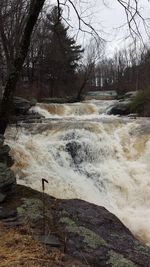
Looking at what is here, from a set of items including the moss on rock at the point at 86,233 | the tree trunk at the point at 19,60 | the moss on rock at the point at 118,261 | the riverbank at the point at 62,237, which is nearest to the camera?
the riverbank at the point at 62,237

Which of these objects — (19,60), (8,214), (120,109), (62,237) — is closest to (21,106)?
(120,109)

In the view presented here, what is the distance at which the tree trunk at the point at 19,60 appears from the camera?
766cm

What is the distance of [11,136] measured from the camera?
1330cm

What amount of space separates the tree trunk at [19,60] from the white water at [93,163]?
7.53ft

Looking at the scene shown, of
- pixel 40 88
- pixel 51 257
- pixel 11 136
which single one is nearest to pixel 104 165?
pixel 11 136

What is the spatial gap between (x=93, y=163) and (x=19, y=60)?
4.87 meters

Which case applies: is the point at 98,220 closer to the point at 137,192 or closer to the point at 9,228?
the point at 9,228

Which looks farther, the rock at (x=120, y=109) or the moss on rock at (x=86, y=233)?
the rock at (x=120, y=109)

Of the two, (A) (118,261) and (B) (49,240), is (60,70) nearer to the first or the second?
(B) (49,240)

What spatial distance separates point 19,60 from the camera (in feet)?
26.5

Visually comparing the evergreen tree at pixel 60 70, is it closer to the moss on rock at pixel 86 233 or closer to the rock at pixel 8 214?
the rock at pixel 8 214

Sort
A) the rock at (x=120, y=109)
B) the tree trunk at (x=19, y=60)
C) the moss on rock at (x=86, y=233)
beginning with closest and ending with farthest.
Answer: the moss on rock at (x=86, y=233), the tree trunk at (x=19, y=60), the rock at (x=120, y=109)

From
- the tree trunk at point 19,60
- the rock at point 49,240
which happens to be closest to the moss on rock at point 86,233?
the rock at point 49,240

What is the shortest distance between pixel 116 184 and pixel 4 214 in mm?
6216
